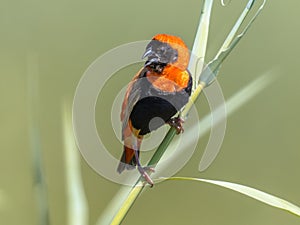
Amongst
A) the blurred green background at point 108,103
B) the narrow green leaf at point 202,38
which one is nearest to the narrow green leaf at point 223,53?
the narrow green leaf at point 202,38

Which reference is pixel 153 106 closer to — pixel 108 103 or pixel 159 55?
pixel 159 55

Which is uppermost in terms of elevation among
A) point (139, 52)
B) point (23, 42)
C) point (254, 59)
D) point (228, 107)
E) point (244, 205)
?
point (23, 42)

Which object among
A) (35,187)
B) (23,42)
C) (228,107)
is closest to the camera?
(35,187)

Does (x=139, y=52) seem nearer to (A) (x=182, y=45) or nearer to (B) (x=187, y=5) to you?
(A) (x=182, y=45)

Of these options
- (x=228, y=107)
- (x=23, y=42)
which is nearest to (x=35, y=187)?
(x=228, y=107)

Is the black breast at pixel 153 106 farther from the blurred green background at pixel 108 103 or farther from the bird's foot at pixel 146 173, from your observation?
the blurred green background at pixel 108 103

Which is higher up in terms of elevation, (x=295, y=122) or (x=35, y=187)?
(x=35, y=187)
